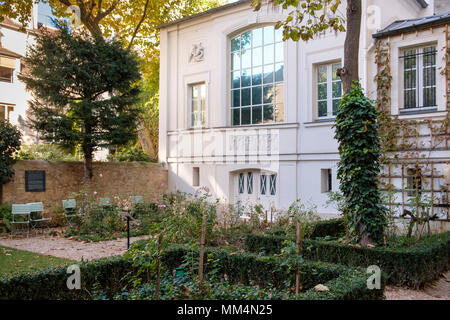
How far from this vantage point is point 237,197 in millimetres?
14641

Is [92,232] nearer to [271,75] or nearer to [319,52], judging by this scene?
[271,75]

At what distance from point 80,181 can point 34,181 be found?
5.81 ft

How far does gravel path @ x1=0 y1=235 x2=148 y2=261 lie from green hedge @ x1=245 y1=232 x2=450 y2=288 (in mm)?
3941

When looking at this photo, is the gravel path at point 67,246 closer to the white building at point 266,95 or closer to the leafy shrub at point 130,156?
the white building at point 266,95

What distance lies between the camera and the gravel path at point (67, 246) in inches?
354

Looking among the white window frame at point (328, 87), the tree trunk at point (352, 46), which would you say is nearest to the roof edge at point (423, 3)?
the white window frame at point (328, 87)

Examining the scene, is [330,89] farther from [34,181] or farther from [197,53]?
[34,181]

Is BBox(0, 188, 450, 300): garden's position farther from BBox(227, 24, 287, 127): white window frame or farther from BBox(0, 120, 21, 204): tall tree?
BBox(227, 24, 287, 127): white window frame

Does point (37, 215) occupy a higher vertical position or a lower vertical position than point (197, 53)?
lower

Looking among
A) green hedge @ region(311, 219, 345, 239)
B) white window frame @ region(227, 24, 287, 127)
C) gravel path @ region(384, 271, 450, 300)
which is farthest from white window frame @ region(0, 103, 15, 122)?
gravel path @ region(384, 271, 450, 300)

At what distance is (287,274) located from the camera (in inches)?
208

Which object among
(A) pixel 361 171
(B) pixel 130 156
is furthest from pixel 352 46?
(B) pixel 130 156

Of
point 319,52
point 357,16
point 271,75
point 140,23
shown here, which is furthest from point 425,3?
point 140,23
